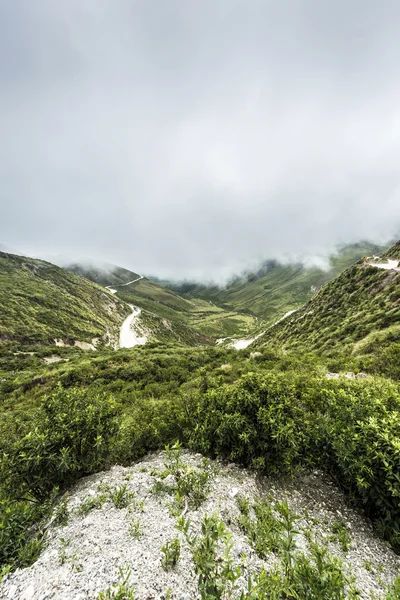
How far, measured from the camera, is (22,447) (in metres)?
7.16

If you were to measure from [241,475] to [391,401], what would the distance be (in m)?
5.79

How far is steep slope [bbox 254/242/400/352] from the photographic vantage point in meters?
28.5

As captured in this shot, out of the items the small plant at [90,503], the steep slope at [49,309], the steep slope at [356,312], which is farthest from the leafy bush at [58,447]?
the steep slope at [49,309]

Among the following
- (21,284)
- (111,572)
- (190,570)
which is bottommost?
(111,572)

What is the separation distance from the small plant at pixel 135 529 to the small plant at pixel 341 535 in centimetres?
499

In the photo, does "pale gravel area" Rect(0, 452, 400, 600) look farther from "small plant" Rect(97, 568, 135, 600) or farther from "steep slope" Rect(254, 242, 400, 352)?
"steep slope" Rect(254, 242, 400, 352)

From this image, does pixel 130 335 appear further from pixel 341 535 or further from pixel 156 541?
pixel 341 535

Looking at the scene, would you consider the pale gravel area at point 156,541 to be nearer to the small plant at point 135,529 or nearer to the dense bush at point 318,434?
the small plant at point 135,529

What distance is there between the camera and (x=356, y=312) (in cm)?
3847

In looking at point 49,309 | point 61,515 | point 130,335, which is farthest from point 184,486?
point 49,309

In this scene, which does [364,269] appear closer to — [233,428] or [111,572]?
[233,428]

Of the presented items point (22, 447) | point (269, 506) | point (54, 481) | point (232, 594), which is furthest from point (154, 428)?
point (232, 594)

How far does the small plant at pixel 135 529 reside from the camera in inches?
218

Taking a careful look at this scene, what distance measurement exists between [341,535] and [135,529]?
212 inches
